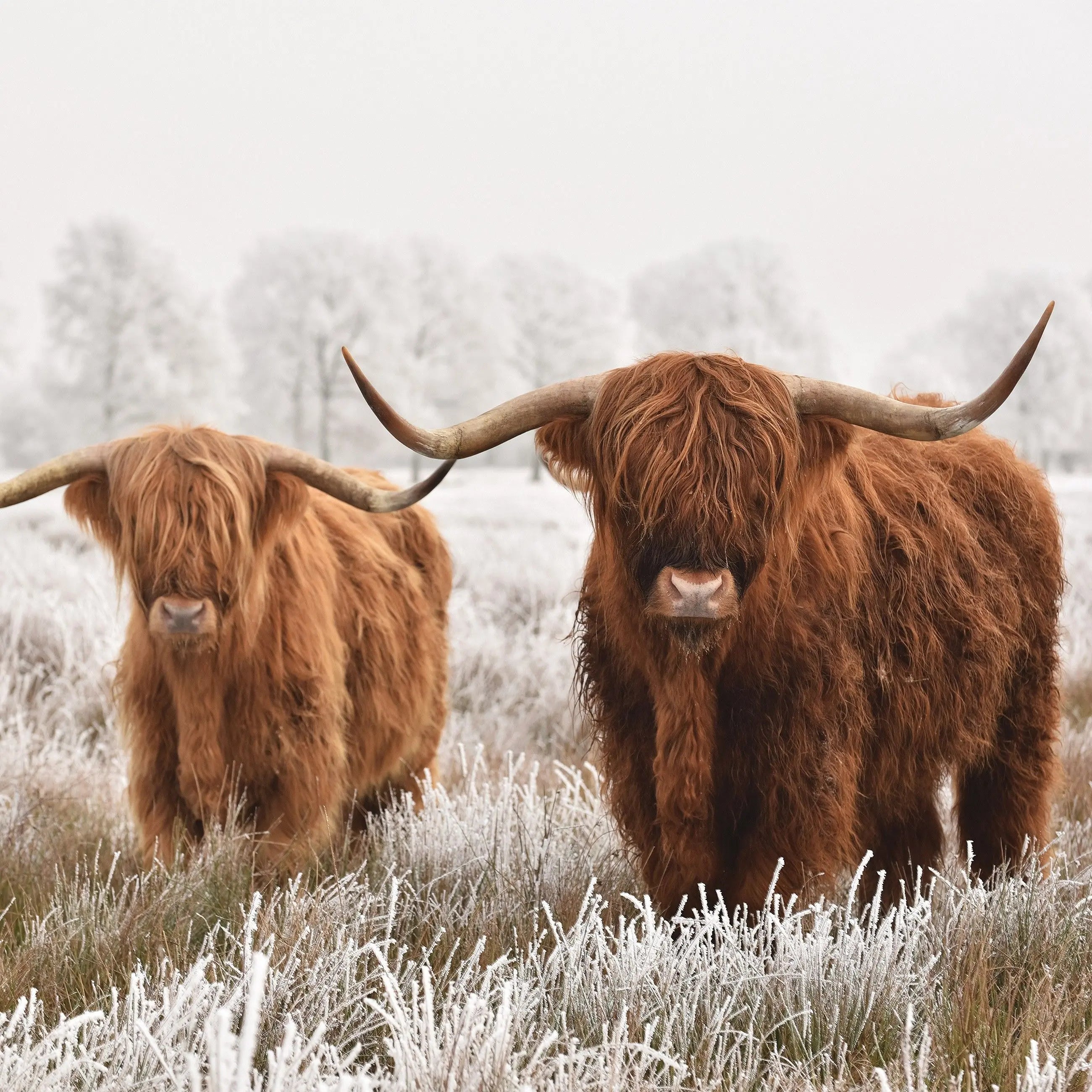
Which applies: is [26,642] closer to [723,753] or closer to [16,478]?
[16,478]

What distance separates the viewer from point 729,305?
36094 mm

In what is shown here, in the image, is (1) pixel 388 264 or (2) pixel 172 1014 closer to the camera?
(2) pixel 172 1014

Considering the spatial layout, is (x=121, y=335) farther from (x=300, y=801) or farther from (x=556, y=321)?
(x=300, y=801)

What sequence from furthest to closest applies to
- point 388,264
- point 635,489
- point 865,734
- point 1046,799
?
point 388,264 < point 1046,799 < point 865,734 < point 635,489

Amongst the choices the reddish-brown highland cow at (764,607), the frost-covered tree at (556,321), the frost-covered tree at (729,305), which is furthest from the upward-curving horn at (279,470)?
the frost-covered tree at (556,321)

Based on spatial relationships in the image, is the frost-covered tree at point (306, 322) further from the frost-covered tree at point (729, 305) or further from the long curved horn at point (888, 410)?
the long curved horn at point (888, 410)

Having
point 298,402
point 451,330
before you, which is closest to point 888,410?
point 298,402

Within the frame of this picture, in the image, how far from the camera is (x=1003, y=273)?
125 feet

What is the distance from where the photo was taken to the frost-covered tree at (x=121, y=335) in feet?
105

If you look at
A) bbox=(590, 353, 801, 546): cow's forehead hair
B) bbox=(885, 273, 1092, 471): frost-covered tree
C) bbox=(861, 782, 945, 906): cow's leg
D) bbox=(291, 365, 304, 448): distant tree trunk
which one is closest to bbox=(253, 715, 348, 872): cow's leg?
bbox=(590, 353, 801, 546): cow's forehead hair

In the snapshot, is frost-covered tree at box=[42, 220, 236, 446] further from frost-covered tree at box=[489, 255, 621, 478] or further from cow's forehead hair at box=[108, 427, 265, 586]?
cow's forehead hair at box=[108, 427, 265, 586]

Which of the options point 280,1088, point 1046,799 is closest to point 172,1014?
point 280,1088

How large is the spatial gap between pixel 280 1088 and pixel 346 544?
3259 millimetres

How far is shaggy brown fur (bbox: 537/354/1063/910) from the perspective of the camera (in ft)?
8.60
